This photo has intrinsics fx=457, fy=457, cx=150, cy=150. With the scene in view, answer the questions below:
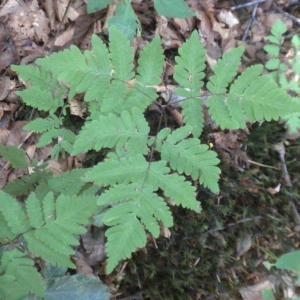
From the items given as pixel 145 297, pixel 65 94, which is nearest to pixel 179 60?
pixel 65 94

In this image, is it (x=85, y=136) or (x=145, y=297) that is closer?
(x=85, y=136)

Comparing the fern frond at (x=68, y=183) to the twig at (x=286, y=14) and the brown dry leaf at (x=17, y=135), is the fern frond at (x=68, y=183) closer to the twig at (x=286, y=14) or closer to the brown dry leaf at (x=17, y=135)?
the brown dry leaf at (x=17, y=135)

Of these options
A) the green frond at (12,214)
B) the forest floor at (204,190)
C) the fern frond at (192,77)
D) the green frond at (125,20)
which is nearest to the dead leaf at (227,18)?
the forest floor at (204,190)

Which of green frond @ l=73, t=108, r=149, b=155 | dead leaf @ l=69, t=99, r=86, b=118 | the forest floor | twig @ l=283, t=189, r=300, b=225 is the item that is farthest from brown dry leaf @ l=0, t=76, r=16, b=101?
twig @ l=283, t=189, r=300, b=225

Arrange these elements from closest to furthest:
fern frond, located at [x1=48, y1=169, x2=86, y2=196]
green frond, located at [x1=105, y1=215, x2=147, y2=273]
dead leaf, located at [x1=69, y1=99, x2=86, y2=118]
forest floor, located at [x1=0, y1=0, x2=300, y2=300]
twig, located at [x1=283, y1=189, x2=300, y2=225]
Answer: green frond, located at [x1=105, y1=215, x2=147, y2=273] → fern frond, located at [x1=48, y1=169, x2=86, y2=196] → forest floor, located at [x1=0, y1=0, x2=300, y2=300] → dead leaf, located at [x1=69, y1=99, x2=86, y2=118] → twig, located at [x1=283, y1=189, x2=300, y2=225]

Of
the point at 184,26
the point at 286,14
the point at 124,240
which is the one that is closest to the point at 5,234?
the point at 124,240

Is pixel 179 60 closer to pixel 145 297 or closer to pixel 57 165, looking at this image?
pixel 57 165

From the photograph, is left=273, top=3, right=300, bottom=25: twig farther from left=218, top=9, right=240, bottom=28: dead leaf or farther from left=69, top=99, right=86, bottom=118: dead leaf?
left=69, top=99, right=86, bottom=118: dead leaf
